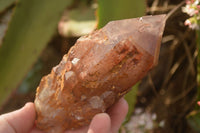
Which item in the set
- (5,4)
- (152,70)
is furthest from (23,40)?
(152,70)

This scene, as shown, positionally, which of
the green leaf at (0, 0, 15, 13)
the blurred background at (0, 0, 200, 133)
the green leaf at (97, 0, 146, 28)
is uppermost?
the green leaf at (0, 0, 15, 13)

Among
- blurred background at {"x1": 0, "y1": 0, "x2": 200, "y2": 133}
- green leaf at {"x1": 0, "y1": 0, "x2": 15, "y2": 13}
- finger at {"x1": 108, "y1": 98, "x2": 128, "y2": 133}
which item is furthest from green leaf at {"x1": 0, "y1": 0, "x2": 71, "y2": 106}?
finger at {"x1": 108, "y1": 98, "x2": 128, "y2": 133}

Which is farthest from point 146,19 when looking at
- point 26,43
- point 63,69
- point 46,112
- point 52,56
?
point 52,56

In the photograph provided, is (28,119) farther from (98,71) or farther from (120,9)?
(120,9)

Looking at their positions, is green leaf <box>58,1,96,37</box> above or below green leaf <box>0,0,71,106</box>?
below

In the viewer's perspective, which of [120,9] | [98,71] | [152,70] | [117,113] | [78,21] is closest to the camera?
[98,71]

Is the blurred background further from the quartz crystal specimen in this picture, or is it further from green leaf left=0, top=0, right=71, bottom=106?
the quartz crystal specimen
